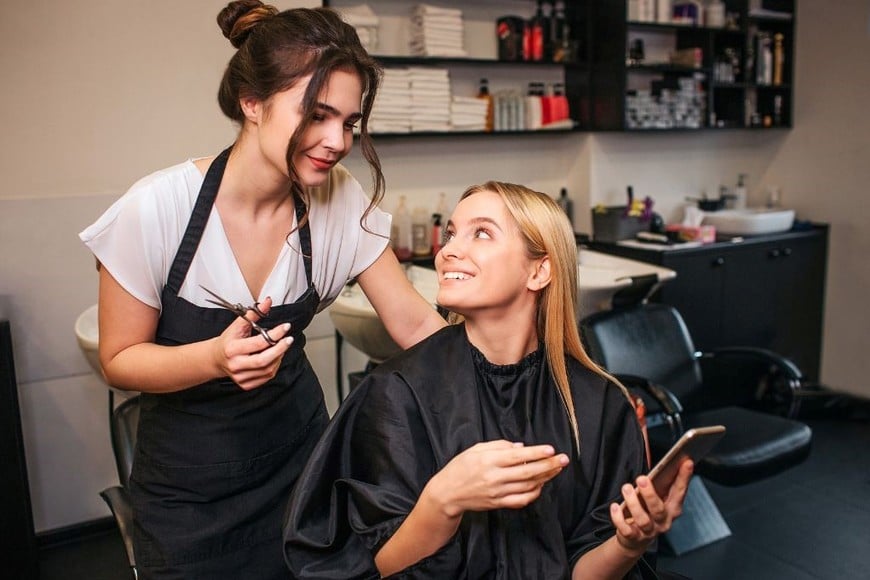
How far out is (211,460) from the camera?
141 cm

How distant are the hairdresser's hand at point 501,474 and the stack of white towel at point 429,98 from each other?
8.12ft

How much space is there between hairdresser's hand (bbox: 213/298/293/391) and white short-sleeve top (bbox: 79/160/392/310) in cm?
25

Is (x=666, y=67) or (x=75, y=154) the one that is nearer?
(x=75, y=154)

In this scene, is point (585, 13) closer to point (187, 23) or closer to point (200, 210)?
point (187, 23)

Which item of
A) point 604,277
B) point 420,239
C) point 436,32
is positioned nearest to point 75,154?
point 420,239

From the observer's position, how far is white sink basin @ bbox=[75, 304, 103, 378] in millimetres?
2295

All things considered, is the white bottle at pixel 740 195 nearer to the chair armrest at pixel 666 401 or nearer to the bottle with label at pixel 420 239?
the bottle with label at pixel 420 239

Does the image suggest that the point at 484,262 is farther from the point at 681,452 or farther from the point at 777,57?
the point at 777,57

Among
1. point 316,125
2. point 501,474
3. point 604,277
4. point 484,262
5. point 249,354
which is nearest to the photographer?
point 501,474

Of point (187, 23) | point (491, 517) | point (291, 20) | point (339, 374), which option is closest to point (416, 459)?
point (491, 517)

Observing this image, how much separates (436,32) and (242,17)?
2139 millimetres

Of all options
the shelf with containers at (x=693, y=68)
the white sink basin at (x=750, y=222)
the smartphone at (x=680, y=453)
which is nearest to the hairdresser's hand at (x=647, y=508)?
the smartphone at (x=680, y=453)

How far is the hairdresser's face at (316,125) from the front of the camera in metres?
1.24

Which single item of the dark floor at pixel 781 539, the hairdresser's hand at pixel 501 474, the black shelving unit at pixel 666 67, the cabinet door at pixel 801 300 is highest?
the black shelving unit at pixel 666 67
